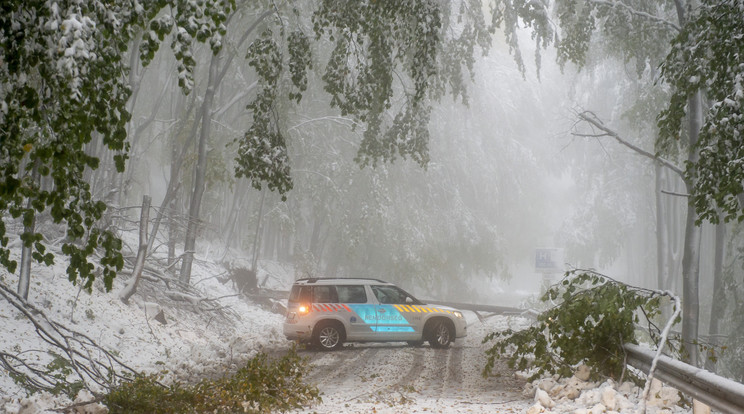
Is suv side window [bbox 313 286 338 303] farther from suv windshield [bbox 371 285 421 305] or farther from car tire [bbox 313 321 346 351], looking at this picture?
suv windshield [bbox 371 285 421 305]

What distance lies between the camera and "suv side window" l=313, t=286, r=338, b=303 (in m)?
15.5

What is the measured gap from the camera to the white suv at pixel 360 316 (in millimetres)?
15375

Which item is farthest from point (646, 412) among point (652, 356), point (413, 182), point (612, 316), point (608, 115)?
point (608, 115)

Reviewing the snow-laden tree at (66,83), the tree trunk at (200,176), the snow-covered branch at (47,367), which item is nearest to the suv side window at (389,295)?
the tree trunk at (200,176)

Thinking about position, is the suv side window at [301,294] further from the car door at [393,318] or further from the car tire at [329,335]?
the car door at [393,318]

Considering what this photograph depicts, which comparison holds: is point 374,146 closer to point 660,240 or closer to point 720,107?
point 720,107

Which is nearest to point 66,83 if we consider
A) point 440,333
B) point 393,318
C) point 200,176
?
point 393,318

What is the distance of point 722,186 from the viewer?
6.91 meters

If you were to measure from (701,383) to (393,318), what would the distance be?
10604mm

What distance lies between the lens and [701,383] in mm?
5559

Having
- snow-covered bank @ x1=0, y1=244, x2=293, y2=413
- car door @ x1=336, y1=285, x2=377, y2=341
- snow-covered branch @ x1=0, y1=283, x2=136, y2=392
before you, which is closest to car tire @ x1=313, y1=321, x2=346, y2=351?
car door @ x1=336, y1=285, x2=377, y2=341

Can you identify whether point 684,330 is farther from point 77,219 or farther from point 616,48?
point 77,219

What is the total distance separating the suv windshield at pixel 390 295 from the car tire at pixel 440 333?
2.29 feet

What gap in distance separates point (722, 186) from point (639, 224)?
3354 centimetres
